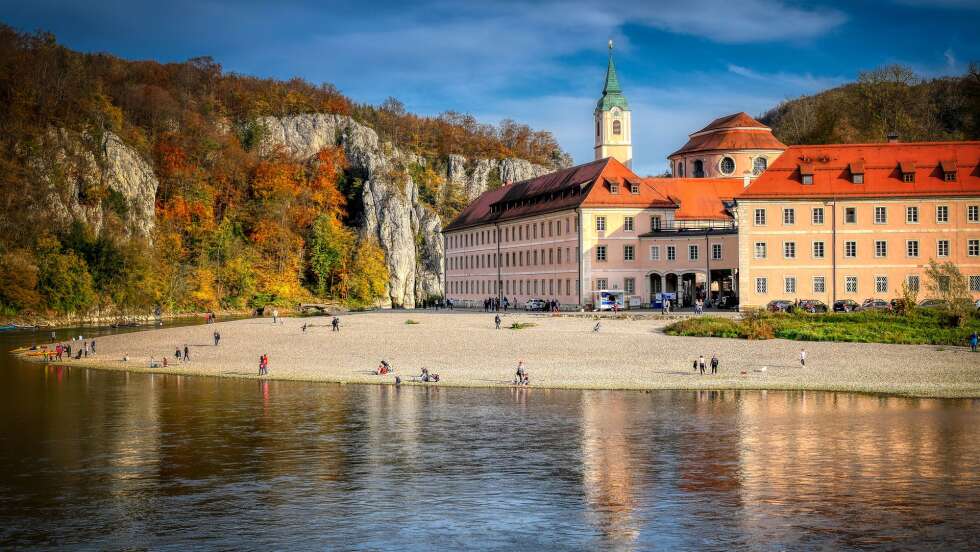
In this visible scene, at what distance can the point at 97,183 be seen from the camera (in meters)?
122

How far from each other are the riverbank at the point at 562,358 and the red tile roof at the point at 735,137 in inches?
1569

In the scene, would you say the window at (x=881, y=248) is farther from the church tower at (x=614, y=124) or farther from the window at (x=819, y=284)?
the church tower at (x=614, y=124)

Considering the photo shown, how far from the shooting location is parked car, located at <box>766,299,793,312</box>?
242 feet

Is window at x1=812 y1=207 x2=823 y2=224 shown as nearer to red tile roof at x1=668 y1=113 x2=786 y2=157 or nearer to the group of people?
red tile roof at x1=668 y1=113 x2=786 y2=157

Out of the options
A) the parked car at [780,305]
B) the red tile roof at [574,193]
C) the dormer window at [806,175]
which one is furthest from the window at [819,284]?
the red tile roof at [574,193]

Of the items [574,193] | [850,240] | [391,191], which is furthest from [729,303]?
[391,191]

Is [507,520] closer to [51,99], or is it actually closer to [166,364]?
[166,364]

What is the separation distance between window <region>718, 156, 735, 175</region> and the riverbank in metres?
38.5

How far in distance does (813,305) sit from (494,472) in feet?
176

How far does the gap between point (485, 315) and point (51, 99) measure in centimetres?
6959

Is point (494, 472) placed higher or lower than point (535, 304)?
lower

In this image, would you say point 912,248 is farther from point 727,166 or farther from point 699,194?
point 727,166

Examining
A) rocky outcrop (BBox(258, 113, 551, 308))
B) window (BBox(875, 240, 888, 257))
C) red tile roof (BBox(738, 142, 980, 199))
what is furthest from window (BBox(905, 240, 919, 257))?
rocky outcrop (BBox(258, 113, 551, 308))

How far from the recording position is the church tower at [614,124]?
116m
